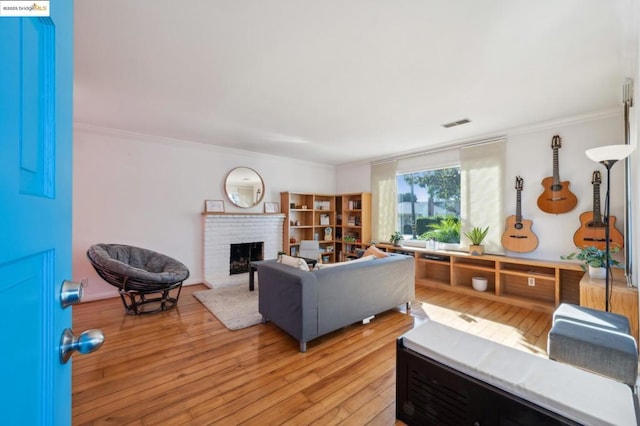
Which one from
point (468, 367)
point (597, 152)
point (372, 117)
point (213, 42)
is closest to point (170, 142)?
point (213, 42)

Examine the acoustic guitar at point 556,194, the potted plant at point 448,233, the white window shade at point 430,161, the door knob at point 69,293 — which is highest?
the white window shade at point 430,161

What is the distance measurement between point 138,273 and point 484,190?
463cm

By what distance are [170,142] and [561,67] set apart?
4690 mm

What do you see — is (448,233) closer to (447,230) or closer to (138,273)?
Result: (447,230)

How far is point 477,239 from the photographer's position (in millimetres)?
3920

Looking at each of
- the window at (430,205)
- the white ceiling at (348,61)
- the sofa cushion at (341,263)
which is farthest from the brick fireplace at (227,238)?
the window at (430,205)

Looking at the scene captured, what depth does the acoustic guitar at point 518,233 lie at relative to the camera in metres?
3.53

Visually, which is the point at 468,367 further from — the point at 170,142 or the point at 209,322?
the point at 170,142

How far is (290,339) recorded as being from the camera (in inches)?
98.8

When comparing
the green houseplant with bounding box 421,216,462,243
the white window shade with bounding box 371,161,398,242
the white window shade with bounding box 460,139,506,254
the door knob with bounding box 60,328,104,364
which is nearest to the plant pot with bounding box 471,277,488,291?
the white window shade with bounding box 460,139,506,254

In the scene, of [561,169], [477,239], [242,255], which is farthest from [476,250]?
[242,255]

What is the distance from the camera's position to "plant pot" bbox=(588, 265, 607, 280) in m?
2.65

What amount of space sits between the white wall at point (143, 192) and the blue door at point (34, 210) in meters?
3.85

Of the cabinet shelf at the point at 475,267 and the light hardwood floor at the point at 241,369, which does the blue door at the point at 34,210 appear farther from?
the cabinet shelf at the point at 475,267
